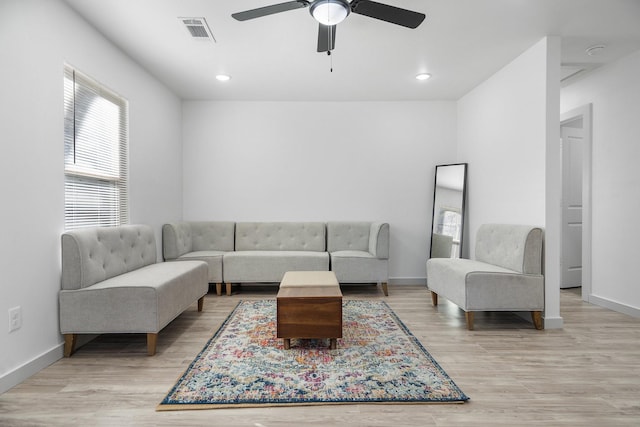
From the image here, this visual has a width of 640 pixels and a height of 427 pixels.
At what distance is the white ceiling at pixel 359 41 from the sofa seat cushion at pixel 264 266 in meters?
2.13

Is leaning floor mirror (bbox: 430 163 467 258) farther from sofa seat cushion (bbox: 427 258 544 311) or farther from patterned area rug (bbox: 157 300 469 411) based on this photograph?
patterned area rug (bbox: 157 300 469 411)

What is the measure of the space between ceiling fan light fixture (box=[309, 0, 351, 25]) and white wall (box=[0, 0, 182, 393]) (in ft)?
5.93

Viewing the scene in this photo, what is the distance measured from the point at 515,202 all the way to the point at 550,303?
102 cm

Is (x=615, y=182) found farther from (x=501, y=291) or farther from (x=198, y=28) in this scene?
(x=198, y=28)


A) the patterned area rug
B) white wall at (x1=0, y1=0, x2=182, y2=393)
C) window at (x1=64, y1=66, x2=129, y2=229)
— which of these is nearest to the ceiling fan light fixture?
white wall at (x1=0, y1=0, x2=182, y2=393)

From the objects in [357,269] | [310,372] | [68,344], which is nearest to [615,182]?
[357,269]

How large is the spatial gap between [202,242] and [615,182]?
485cm

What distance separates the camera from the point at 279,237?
4.88 m

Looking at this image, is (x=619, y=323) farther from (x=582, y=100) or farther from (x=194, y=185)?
(x=194, y=185)

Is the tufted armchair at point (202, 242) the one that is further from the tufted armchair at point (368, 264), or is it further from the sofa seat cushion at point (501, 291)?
the sofa seat cushion at point (501, 291)

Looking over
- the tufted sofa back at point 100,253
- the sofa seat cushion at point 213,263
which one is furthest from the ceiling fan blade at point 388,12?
the sofa seat cushion at point 213,263

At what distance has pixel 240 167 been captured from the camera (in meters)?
5.07

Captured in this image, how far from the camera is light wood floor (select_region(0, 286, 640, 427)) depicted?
176cm

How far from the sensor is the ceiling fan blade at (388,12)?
2174 mm
